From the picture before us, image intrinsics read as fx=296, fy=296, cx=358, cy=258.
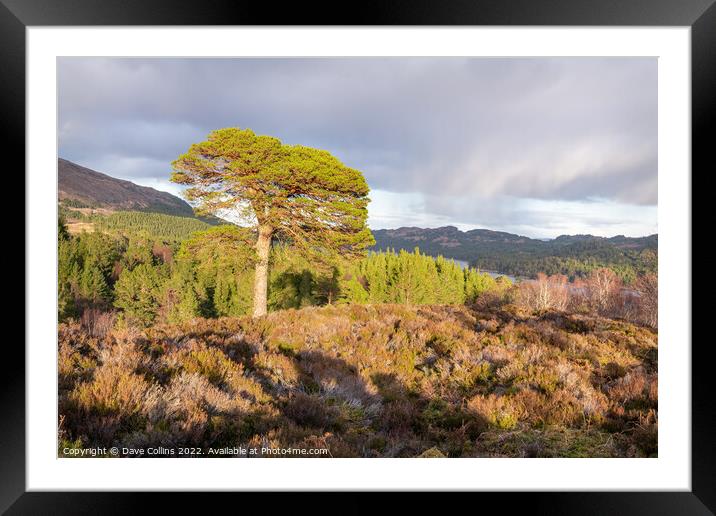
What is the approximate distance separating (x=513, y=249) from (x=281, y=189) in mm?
6133

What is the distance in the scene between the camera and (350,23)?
8.80 ft

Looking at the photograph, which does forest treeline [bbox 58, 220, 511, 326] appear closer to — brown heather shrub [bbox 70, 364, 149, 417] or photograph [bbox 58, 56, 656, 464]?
photograph [bbox 58, 56, 656, 464]

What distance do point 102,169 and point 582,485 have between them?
9549 mm

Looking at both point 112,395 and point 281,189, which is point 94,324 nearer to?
point 112,395

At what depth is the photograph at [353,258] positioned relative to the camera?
3.06 m

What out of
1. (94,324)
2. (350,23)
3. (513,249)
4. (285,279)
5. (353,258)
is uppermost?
(350,23)

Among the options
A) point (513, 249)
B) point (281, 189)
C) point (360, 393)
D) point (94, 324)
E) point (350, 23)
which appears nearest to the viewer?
point (350, 23)

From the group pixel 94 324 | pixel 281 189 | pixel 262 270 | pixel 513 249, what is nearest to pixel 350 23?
pixel 94 324

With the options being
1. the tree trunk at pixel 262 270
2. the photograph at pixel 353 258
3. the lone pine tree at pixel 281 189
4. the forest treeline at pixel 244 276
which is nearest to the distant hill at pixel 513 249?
the photograph at pixel 353 258

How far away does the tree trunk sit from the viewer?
26.9ft
